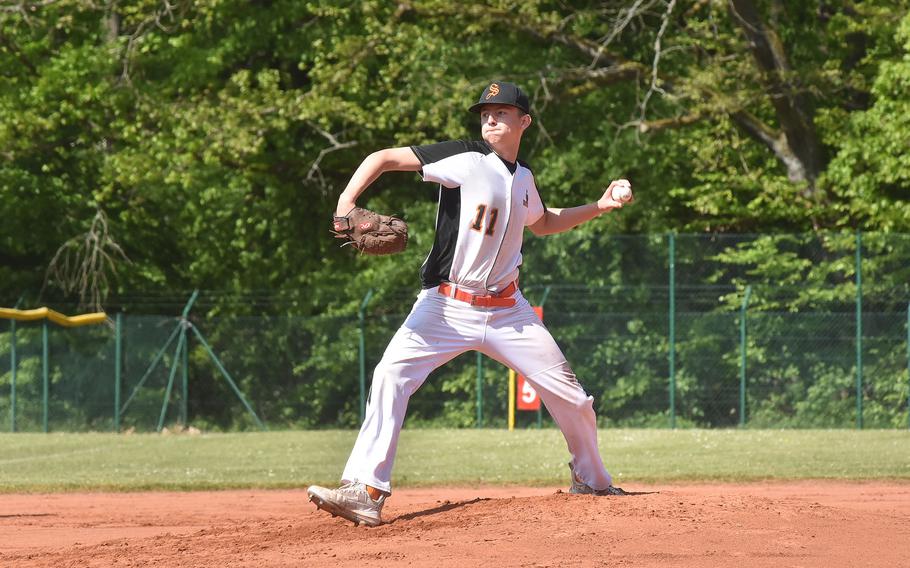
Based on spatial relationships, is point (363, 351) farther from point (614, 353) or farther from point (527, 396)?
point (614, 353)

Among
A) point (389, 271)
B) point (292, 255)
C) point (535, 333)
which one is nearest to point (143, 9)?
point (292, 255)

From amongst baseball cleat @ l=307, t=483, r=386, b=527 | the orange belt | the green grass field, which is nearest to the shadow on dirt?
baseball cleat @ l=307, t=483, r=386, b=527

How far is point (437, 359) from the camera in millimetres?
7434

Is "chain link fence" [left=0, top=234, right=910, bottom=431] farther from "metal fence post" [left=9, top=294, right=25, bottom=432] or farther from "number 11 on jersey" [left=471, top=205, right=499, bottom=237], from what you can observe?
"number 11 on jersey" [left=471, top=205, right=499, bottom=237]

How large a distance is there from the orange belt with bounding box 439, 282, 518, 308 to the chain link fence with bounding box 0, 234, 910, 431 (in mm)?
14781

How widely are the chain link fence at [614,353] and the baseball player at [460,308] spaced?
14.7m

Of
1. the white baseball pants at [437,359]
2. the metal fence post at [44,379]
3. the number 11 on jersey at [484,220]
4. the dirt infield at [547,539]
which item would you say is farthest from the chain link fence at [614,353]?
the number 11 on jersey at [484,220]

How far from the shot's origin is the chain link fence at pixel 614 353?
2170 centimetres

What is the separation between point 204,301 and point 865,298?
12165 millimetres

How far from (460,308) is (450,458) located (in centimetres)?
871

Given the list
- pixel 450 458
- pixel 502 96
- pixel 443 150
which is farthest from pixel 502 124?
pixel 450 458

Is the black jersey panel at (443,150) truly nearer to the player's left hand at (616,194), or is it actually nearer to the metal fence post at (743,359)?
the player's left hand at (616,194)

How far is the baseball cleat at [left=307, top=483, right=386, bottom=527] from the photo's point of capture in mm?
7145

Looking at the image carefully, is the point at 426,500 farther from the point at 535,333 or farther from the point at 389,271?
the point at 389,271
